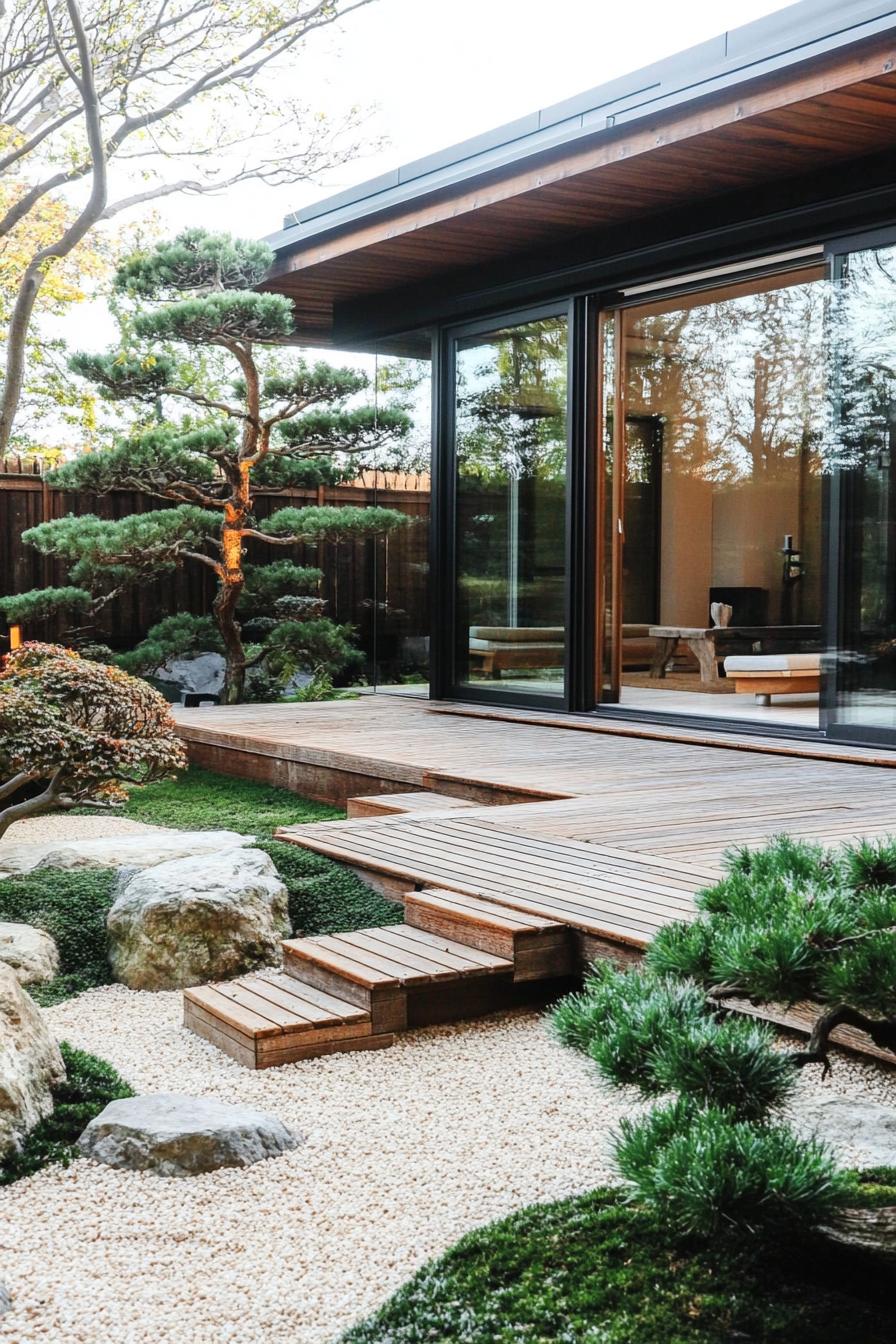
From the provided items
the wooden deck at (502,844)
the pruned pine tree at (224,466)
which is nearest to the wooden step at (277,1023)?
the wooden deck at (502,844)

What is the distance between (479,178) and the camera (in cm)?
630

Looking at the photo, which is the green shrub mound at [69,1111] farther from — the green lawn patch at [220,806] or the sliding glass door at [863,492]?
the sliding glass door at [863,492]

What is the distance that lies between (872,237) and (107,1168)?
4.97 metres

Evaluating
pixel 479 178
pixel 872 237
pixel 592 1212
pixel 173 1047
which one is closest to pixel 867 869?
pixel 592 1212

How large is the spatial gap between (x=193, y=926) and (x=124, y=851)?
38.3 inches

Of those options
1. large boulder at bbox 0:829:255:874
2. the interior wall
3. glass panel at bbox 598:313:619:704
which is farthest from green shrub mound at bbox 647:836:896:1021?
the interior wall

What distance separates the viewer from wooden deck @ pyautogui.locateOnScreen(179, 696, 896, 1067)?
3.15 m

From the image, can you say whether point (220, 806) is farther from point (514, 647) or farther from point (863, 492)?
point (863, 492)

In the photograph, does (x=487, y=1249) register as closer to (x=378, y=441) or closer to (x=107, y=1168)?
(x=107, y=1168)

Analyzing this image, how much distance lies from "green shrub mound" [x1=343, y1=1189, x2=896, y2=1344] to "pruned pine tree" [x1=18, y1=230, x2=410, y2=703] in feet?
20.5

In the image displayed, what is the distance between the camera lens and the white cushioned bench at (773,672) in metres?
7.56

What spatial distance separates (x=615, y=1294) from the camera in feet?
6.31

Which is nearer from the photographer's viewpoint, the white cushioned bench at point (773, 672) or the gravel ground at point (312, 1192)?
the gravel ground at point (312, 1192)

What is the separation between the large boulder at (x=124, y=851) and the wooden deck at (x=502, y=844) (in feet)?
0.98
